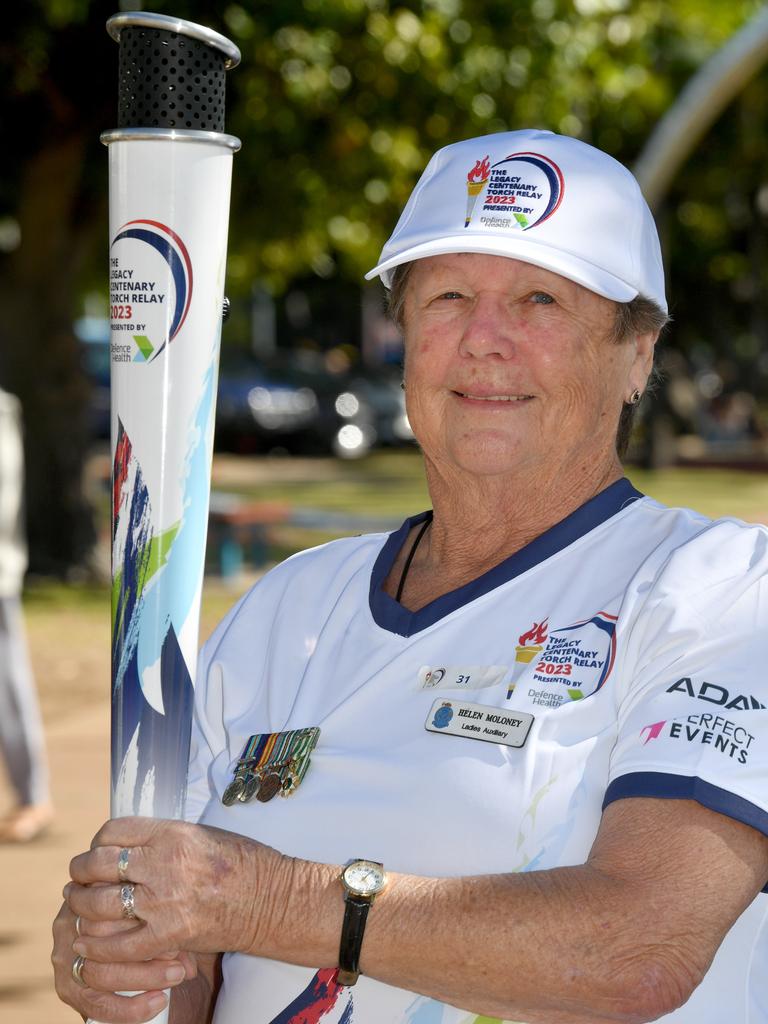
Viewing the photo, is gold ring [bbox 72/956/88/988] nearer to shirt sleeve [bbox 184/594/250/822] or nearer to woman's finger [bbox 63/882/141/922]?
woman's finger [bbox 63/882/141/922]

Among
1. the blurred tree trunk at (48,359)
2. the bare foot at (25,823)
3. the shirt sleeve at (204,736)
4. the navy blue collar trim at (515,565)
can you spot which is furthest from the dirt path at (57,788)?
the navy blue collar trim at (515,565)

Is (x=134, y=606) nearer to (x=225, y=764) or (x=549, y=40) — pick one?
(x=225, y=764)

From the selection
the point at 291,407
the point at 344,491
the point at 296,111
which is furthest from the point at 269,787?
the point at 291,407

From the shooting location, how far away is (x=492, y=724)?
1.93 metres

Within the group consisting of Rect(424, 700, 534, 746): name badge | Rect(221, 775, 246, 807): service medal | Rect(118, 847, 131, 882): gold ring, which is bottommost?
Rect(221, 775, 246, 807): service medal

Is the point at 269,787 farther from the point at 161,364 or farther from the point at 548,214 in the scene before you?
the point at 548,214

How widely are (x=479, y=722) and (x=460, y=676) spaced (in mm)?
100

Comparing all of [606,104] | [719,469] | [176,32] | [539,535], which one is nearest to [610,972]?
[539,535]

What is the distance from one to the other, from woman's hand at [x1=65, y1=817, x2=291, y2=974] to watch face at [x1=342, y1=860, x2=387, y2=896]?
75 mm

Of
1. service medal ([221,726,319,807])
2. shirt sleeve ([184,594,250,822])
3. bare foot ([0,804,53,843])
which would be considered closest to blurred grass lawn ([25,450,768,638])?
bare foot ([0,804,53,843])

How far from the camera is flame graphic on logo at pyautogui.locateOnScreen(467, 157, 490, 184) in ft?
7.13

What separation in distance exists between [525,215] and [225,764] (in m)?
0.90

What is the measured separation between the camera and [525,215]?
6.93 ft

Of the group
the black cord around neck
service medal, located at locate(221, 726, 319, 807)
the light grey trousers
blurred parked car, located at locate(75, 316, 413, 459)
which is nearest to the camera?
service medal, located at locate(221, 726, 319, 807)
